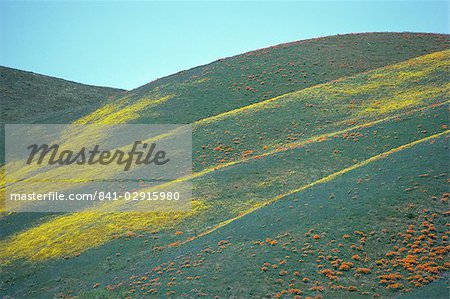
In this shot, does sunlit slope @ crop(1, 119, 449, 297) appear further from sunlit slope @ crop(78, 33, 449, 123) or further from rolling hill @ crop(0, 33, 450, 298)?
sunlit slope @ crop(78, 33, 449, 123)

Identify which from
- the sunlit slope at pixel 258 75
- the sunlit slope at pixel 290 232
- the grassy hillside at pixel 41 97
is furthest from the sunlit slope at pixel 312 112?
the grassy hillside at pixel 41 97

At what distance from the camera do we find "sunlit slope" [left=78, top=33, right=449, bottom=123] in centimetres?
8738

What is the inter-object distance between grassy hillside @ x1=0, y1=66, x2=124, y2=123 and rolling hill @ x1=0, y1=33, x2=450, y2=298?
93.8ft

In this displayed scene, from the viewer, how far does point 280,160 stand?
5881 centimetres

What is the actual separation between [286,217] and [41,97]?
98.0m

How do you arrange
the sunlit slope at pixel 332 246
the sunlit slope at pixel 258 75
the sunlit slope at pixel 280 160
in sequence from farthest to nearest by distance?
the sunlit slope at pixel 258 75 → the sunlit slope at pixel 280 160 → the sunlit slope at pixel 332 246

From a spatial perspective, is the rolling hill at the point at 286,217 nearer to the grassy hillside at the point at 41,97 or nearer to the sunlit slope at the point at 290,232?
the sunlit slope at the point at 290,232

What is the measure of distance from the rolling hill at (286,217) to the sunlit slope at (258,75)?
5.34ft

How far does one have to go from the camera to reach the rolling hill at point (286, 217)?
35688 millimetres

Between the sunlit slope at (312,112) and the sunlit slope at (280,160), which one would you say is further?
the sunlit slope at (312,112)

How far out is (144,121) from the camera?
83.4 m

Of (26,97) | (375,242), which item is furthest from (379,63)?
(26,97)

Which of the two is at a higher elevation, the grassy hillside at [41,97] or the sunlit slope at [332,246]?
the grassy hillside at [41,97]

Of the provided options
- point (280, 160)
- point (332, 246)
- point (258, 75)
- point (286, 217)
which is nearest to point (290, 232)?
point (286, 217)
